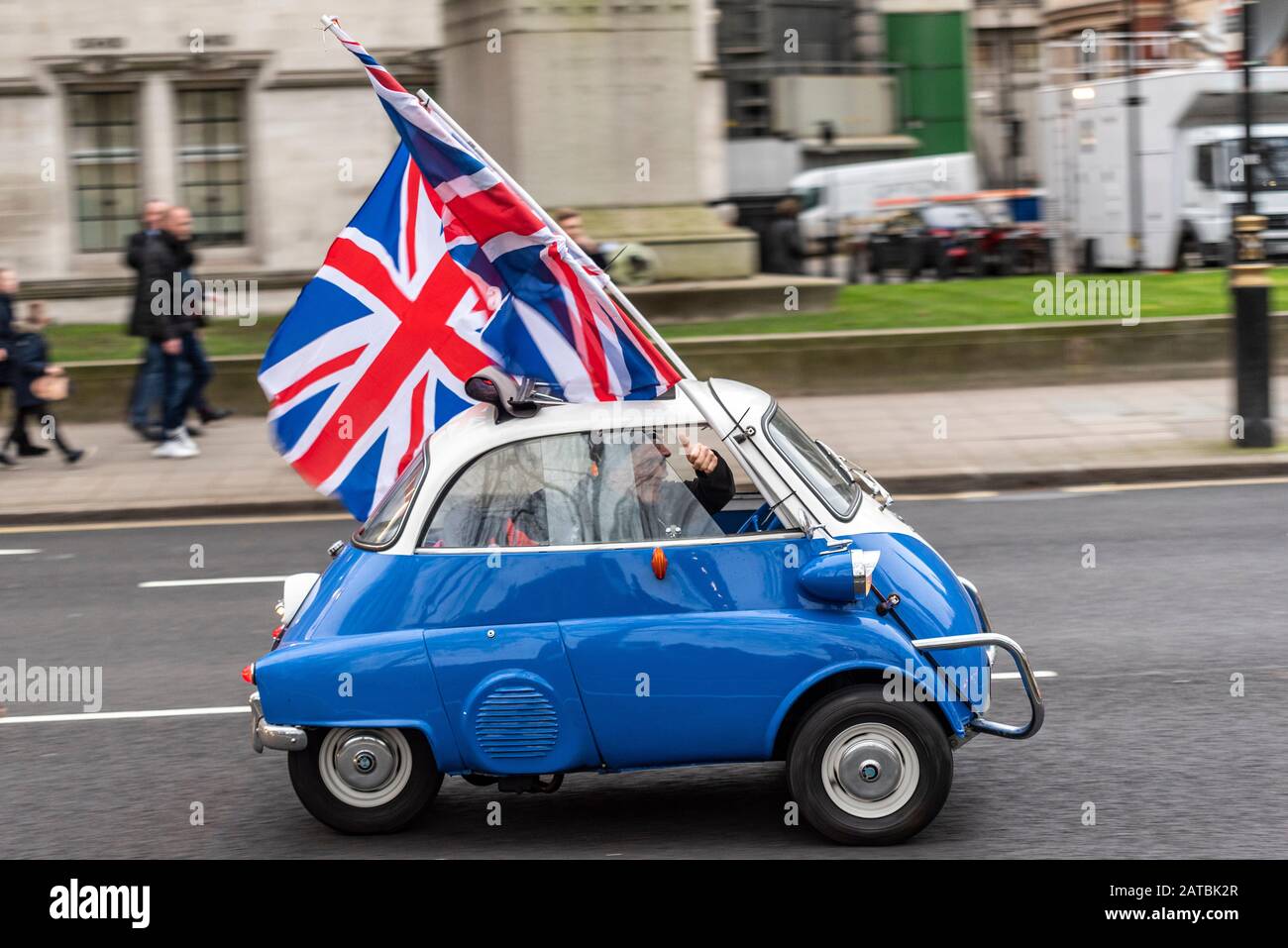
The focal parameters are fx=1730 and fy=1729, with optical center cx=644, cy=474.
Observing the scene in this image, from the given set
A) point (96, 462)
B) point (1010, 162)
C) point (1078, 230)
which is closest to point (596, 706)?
point (96, 462)

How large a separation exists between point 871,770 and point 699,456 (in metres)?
1.18

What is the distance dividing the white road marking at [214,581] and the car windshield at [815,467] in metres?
5.58

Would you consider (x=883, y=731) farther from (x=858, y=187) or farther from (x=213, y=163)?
(x=858, y=187)

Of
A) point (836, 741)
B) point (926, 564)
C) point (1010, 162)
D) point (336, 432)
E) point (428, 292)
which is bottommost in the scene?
point (836, 741)

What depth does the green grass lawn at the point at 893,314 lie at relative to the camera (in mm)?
18953

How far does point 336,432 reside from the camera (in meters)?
6.77

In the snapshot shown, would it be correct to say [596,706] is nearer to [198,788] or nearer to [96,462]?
[198,788]

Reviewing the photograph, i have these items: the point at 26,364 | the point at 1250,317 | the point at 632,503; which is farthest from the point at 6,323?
the point at 632,503

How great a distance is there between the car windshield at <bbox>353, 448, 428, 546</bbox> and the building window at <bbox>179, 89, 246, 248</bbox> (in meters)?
22.9

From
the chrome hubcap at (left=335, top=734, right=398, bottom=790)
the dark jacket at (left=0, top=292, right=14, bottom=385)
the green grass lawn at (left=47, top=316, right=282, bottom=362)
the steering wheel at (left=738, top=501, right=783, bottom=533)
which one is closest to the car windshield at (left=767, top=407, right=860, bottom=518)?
the steering wheel at (left=738, top=501, right=783, bottom=533)

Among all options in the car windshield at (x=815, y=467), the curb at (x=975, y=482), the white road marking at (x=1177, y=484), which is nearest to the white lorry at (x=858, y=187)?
the curb at (x=975, y=482)

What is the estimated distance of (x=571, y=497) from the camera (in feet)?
18.9

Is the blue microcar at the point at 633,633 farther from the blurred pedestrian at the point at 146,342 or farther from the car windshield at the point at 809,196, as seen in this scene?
the car windshield at the point at 809,196

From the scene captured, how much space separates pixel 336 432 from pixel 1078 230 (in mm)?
26895
